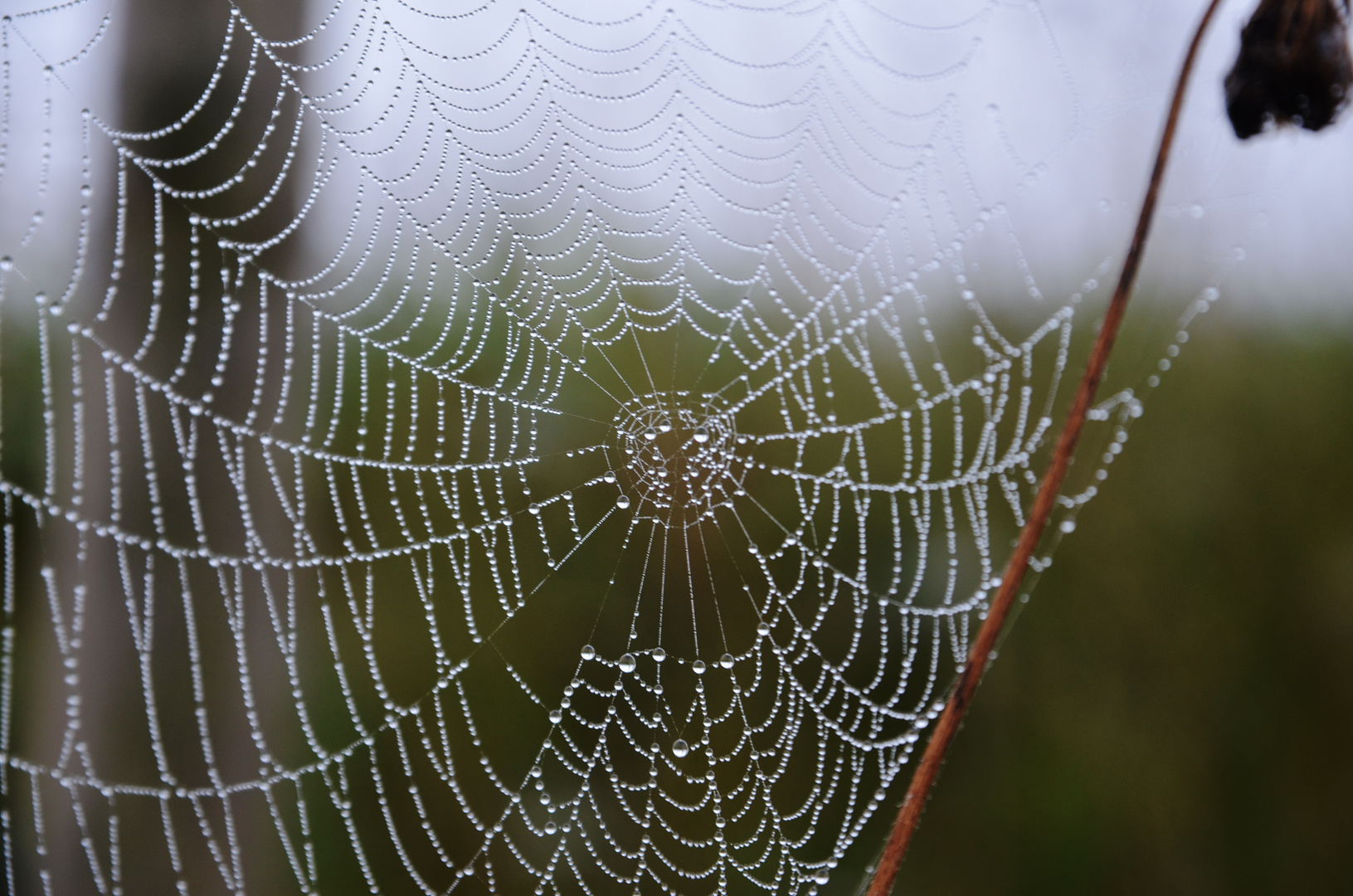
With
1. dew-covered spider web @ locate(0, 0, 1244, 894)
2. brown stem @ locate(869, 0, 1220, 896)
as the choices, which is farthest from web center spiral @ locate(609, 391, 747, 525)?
brown stem @ locate(869, 0, 1220, 896)

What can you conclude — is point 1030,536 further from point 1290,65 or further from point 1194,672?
point 1194,672

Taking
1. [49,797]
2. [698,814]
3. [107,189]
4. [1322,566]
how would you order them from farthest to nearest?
[1322,566], [698,814], [49,797], [107,189]

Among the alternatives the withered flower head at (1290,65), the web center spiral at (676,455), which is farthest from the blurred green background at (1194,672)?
the withered flower head at (1290,65)

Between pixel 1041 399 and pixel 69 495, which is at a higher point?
pixel 1041 399

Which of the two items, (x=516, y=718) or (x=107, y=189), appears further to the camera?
(x=516, y=718)

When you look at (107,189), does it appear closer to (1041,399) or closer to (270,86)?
(270,86)

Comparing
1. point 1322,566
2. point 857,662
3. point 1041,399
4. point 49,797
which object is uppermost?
point 1041,399

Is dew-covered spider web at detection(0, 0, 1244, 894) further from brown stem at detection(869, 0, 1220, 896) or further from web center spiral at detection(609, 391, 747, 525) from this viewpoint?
brown stem at detection(869, 0, 1220, 896)

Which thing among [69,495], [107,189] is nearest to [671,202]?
[107,189]
